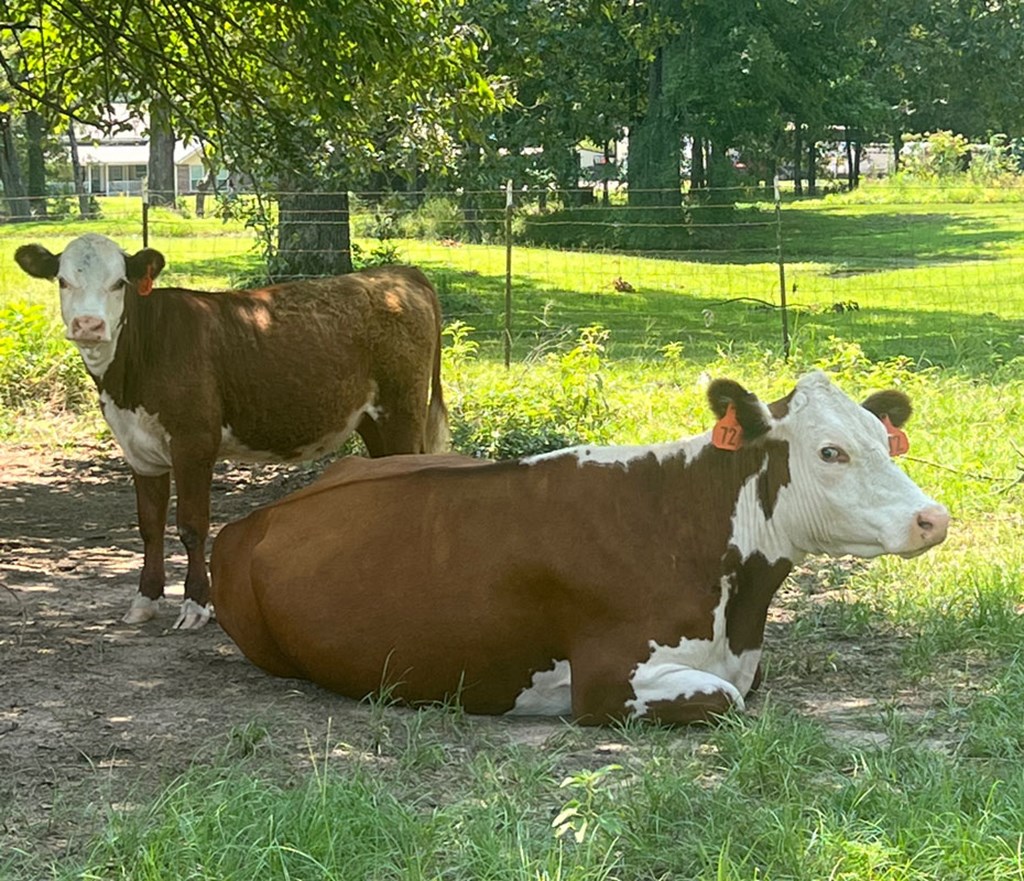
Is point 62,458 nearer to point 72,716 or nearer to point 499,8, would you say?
point 499,8

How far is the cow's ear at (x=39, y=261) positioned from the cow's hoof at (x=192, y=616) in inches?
63.9

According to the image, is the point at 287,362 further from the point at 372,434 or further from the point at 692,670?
the point at 692,670

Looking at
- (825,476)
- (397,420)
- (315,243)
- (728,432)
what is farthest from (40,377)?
(825,476)

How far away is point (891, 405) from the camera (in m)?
5.45

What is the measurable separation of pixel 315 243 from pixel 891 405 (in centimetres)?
1147

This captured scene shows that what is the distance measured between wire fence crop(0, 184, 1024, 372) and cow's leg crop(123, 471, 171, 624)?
508 centimetres

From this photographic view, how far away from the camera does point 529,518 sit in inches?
209

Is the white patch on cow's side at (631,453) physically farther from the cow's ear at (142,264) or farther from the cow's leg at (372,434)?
the cow's leg at (372,434)

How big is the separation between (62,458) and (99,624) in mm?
4352

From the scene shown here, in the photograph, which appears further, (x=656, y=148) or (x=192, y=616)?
(x=656, y=148)

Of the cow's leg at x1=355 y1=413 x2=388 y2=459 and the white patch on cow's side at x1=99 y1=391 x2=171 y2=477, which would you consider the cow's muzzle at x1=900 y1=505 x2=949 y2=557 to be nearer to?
the white patch on cow's side at x1=99 y1=391 x2=171 y2=477

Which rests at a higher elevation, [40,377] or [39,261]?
[39,261]

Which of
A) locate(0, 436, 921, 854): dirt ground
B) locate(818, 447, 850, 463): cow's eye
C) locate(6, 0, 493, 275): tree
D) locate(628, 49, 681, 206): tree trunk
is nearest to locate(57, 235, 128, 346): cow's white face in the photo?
locate(0, 436, 921, 854): dirt ground

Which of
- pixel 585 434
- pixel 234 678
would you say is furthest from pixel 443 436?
pixel 234 678
